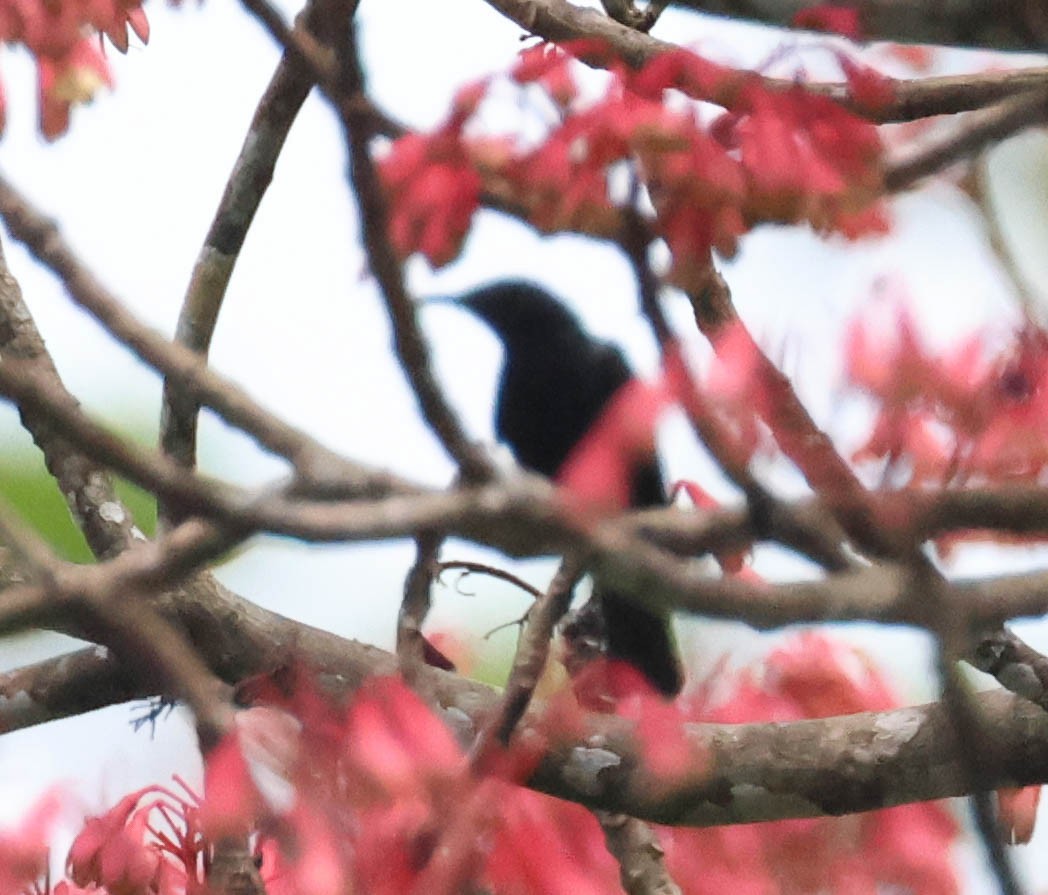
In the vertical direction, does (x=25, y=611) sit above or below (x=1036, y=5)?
below

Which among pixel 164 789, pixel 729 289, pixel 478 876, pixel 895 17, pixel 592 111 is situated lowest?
pixel 478 876

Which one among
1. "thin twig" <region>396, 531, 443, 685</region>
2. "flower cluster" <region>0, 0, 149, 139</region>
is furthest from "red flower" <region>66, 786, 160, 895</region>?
"flower cluster" <region>0, 0, 149, 139</region>

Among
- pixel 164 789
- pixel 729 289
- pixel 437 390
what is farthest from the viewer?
pixel 729 289

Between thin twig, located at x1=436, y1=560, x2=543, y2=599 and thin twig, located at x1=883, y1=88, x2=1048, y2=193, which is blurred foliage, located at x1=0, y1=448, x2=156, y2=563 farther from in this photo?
thin twig, located at x1=883, y1=88, x2=1048, y2=193

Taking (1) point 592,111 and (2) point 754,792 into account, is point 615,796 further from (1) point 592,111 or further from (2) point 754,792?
(1) point 592,111

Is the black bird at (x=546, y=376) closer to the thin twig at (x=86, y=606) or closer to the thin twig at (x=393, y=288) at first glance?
the thin twig at (x=393, y=288)

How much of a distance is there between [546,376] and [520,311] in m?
0.15

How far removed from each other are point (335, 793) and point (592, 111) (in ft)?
2.18

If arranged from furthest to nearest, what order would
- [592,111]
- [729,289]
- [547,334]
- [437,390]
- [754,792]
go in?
[547,334] → [729,289] → [754,792] → [592,111] → [437,390]

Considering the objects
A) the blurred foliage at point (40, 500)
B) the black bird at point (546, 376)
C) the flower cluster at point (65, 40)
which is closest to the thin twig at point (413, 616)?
the flower cluster at point (65, 40)

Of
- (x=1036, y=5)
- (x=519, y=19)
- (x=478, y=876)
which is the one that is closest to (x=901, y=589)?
(x=478, y=876)

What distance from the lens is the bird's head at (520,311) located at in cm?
273

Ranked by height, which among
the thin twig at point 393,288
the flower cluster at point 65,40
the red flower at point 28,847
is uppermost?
the flower cluster at point 65,40

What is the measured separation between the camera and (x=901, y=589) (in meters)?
0.81
